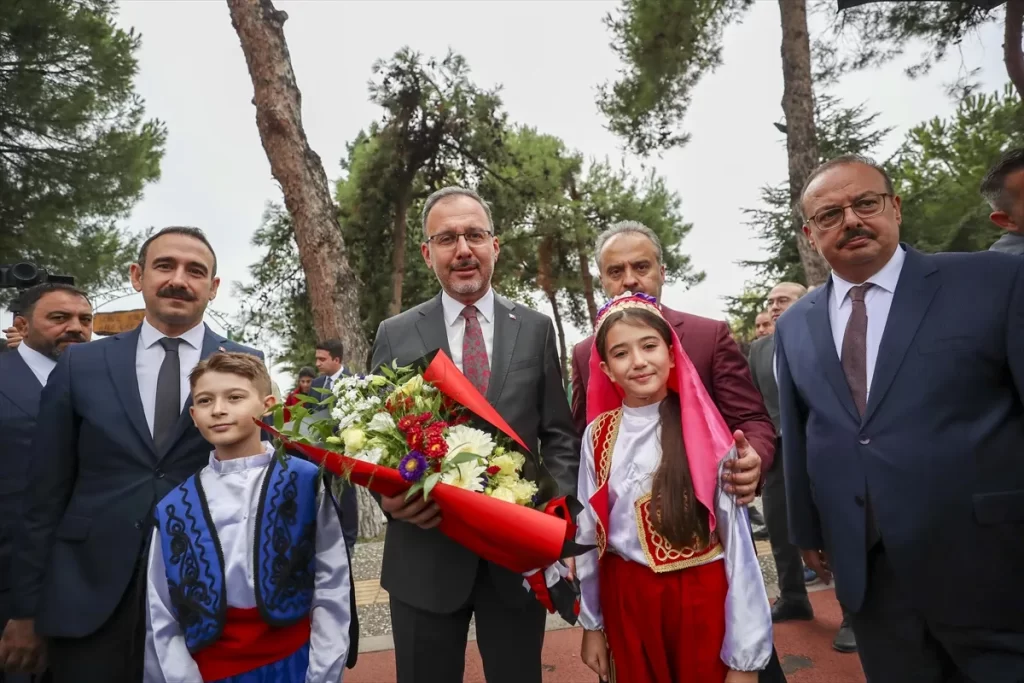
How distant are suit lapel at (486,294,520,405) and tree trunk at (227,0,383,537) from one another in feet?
19.2

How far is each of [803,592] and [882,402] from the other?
298 centimetres

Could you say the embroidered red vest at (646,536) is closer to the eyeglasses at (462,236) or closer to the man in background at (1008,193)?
the eyeglasses at (462,236)

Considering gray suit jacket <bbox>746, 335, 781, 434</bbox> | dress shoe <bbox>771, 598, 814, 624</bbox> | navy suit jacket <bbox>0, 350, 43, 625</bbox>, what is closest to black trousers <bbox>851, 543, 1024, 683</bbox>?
dress shoe <bbox>771, 598, 814, 624</bbox>

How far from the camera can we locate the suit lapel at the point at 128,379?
7.54ft

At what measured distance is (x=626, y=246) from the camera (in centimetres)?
269

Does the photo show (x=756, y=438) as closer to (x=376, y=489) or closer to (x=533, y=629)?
(x=533, y=629)

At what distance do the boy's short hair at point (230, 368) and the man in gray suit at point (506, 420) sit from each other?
44 cm

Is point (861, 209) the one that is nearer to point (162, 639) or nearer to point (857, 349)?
point (857, 349)

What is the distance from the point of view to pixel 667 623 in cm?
217

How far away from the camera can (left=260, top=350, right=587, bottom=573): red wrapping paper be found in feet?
5.96

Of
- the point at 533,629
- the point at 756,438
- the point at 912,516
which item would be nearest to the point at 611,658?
the point at 533,629

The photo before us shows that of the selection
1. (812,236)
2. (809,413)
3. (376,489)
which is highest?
(812,236)

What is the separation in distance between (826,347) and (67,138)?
14.1m

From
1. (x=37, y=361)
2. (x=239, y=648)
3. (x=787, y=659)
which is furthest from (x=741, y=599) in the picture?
(x=37, y=361)
